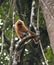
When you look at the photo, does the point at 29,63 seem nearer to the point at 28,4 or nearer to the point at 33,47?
the point at 33,47

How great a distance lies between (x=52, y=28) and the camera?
10.5 feet

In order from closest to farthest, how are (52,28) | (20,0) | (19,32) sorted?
(52,28) < (19,32) < (20,0)

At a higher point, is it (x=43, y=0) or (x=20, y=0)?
(x=20, y=0)

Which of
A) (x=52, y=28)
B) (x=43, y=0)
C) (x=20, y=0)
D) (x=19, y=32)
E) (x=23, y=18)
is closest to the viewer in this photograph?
(x=52, y=28)

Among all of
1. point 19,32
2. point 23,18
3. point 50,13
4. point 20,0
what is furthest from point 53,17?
point 20,0

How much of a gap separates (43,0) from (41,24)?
370 cm

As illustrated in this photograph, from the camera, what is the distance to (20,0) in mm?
7211

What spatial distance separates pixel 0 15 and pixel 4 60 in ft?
3.73

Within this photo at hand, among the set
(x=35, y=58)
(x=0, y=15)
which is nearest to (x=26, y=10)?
(x=0, y=15)

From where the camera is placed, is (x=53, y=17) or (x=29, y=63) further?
(x=29, y=63)

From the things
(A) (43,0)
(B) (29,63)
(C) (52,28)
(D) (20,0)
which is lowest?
(B) (29,63)

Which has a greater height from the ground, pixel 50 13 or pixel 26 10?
pixel 26 10

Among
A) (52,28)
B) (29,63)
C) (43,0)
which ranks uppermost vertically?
(43,0)

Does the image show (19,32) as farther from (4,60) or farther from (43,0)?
(43,0)
